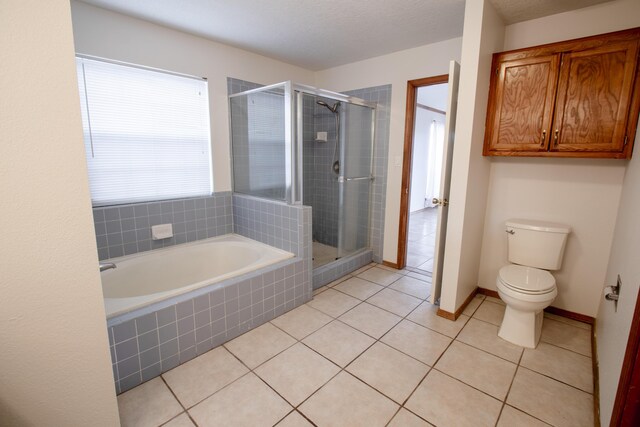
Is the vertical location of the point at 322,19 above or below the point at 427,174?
above

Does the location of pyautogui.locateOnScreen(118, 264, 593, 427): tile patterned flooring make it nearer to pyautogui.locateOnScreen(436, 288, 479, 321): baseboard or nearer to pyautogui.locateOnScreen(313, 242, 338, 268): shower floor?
pyautogui.locateOnScreen(436, 288, 479, 321): baseboard

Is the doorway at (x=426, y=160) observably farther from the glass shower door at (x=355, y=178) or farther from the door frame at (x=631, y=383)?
the door frame at (x=631, y=383)

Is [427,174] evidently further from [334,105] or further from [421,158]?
[334,105]

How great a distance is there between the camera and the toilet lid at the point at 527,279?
193 centimetres

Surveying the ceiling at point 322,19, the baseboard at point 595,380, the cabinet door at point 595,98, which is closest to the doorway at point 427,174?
the ceiling at point 322,19

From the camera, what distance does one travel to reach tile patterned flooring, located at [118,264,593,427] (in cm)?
145

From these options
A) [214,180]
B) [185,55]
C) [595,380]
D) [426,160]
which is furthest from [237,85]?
[426,160]

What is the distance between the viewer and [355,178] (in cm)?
336

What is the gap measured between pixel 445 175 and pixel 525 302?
1015 mm

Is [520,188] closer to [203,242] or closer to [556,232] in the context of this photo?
[556,232]

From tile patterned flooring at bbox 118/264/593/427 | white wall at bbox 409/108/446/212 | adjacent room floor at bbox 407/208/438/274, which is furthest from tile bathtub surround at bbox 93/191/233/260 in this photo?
white wall at bbox 409/108/446/212

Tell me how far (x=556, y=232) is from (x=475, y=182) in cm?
66

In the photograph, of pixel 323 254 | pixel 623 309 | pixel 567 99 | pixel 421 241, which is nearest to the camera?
pixel 623 309

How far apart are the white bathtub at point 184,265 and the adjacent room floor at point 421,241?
5.94ft
